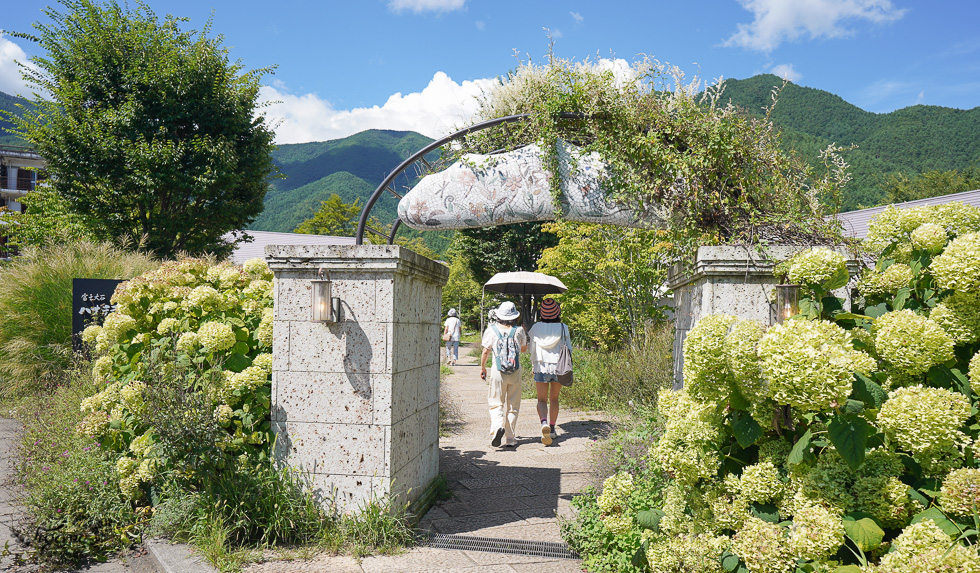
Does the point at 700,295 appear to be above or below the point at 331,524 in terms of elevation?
above

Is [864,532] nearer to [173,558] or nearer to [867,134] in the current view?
[173,558]

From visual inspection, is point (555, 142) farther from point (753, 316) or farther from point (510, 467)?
point (510, 467)

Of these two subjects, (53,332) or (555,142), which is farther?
(53,332)

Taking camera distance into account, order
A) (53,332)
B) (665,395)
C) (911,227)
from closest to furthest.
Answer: (911,227), (665,395), (53,332)

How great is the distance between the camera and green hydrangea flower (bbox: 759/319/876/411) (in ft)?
6.27

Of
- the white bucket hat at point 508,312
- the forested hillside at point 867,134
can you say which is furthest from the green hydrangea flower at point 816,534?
the forested hillside at point 867,134

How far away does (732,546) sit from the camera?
222 centimetres

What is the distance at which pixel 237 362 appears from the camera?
13.3ft

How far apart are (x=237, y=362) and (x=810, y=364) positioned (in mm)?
3671

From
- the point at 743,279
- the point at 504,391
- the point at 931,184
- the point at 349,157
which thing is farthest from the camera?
the point at 349,157

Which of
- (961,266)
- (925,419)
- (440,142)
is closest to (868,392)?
(925,419)

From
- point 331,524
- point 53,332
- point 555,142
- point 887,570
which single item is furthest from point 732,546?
point 53,332

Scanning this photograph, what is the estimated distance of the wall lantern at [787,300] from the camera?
10.4ft

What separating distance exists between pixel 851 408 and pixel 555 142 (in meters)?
2.81
